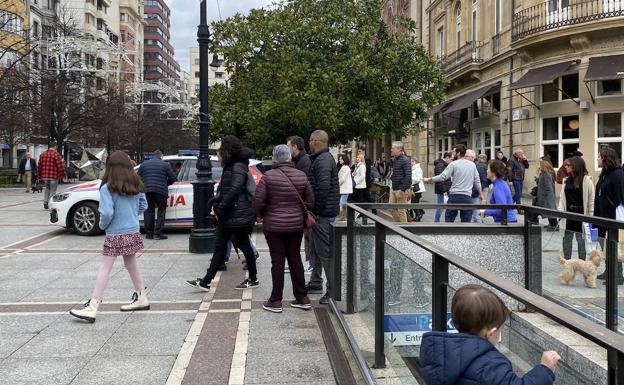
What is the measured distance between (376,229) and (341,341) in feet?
4.19

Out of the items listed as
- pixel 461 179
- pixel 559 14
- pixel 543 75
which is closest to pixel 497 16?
pixel 559 14

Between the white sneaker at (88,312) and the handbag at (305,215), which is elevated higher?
the handbag at (305,215)

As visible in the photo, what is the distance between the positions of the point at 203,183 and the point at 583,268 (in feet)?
20.2

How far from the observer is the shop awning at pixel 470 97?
26.5m

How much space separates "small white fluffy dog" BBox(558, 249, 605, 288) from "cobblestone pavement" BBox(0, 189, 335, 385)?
8.29 ft

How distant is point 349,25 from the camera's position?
71.6 ft

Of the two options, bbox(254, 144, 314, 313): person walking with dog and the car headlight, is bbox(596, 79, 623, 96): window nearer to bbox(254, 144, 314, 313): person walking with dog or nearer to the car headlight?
the car headlight

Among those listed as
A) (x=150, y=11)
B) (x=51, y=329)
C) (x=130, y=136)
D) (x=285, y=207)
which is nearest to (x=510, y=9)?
(x=285, y=207)

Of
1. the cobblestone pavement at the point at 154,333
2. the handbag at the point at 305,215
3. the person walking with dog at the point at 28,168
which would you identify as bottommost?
the cobblestone pavement at the point at 154,333

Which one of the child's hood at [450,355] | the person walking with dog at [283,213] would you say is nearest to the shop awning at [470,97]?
the person walking with dog at [283,213]

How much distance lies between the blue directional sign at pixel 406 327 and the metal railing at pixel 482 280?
0.43 feet

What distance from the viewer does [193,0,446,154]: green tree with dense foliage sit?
2019 centimetres

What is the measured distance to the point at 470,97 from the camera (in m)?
27.9

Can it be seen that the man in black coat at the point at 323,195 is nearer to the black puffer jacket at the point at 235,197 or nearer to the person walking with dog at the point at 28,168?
the black puffer jacket at the point at 235,197
